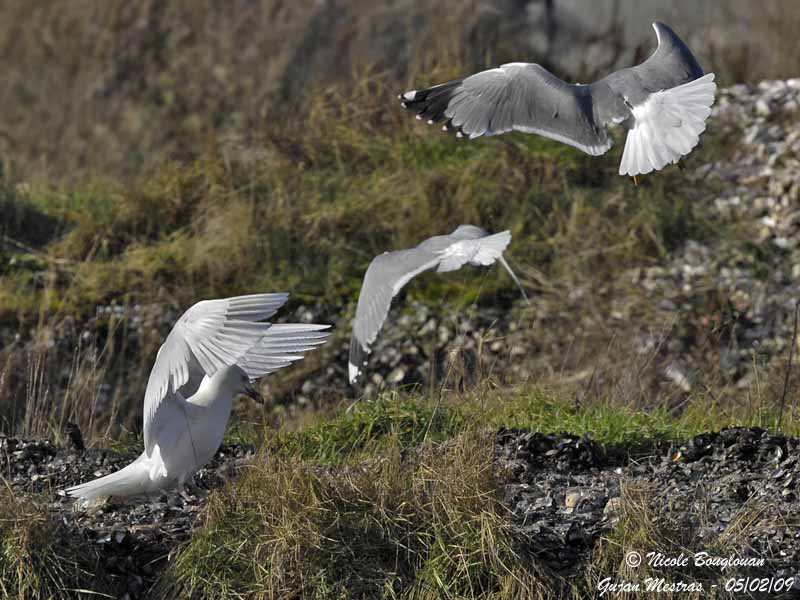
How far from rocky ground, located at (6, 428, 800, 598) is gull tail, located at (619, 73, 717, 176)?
93 centimetres

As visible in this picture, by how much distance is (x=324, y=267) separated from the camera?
740 cm

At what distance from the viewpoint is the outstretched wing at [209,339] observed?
12.7 ft

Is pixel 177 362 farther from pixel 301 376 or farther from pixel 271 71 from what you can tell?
pixel 271 71

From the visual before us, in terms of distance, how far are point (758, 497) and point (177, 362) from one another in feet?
5.74

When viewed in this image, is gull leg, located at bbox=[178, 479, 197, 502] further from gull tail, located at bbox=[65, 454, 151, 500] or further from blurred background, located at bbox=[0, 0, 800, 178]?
blurred background, located at bbox=[0, 0, 800, 178]

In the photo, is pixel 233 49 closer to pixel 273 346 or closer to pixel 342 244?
pixel 342 244

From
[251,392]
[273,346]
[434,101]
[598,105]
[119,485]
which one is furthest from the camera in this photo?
[434,101]

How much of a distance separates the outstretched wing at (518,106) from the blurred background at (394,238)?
2.83ft

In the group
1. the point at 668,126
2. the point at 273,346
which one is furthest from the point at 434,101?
the point at 273,346

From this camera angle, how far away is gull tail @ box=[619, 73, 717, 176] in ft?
14.9

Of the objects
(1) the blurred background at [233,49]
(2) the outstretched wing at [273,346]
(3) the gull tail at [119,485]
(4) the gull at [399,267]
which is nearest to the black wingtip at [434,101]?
(4) the gull at [399,267]

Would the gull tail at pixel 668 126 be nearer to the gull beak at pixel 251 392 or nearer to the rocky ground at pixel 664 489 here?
the rocky ground at pixel 664 489

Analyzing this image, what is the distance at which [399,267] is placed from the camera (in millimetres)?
4391

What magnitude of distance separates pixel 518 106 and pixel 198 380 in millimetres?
1616
